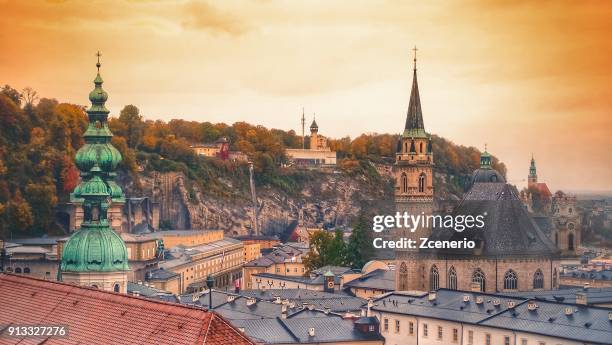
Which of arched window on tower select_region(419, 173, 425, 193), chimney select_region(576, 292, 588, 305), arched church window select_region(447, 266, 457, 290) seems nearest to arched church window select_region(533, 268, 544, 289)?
arched church window select_region(447, 266, 457, 290)

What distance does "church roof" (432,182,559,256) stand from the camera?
286 ft

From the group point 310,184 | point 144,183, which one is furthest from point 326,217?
point 144,183

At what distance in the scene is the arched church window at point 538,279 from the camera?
86875 millimetres

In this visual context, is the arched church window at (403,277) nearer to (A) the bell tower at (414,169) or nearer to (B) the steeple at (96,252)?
(A) the bell tower at (414,169)

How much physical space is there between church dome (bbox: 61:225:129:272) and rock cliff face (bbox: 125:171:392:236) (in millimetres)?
78066

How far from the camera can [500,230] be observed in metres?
87.9

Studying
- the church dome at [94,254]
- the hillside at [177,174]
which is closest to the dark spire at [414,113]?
the hillside at [177,174]

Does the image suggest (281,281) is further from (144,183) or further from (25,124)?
(144,183)

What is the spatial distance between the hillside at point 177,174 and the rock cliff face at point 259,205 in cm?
16

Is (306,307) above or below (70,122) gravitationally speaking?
below

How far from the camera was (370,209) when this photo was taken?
437 ft

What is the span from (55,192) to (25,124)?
388 inches

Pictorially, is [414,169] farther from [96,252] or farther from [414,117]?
[96,252]

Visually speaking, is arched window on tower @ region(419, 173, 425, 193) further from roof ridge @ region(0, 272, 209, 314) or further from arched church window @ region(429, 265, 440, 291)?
roof ridge @ region(0, 272, 209, 314)
